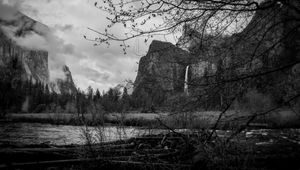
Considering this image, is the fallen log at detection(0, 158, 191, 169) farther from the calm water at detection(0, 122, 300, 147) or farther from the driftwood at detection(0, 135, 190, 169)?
the calm water at detection(0, 122, 300, 147)

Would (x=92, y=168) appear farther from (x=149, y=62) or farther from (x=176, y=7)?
(x=176, y=7)

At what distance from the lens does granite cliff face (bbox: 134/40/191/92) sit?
399 centimetres

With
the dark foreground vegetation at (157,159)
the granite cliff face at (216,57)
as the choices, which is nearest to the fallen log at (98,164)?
the dark foreground vegetation at (157,159)

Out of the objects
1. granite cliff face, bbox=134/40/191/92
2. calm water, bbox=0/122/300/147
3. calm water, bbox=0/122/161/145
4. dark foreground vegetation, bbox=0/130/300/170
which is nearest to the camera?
dark foreground vegetation, bbox=0/130/300/170

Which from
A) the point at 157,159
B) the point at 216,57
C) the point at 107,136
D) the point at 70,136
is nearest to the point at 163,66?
the point at 216,57

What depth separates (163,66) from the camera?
406cm

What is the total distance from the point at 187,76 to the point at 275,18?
197cm

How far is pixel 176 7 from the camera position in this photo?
11.5 feet

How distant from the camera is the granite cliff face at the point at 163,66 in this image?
3.99 m

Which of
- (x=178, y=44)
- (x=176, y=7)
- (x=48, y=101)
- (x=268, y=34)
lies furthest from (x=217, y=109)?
(x=48, y=101)

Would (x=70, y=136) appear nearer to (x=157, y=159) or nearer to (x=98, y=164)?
(x=98, y=164)

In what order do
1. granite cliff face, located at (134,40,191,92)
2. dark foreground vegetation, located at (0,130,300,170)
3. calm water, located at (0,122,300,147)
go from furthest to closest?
calm water, located at (0,122,300,147) → granite cliff face, located at (134,40,191,92) → dark foreground vegetation, located at (0,130,300,170)

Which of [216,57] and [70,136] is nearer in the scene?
[216,57]

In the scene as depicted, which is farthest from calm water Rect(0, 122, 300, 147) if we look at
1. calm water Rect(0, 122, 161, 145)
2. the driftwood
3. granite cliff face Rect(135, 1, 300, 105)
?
A: granite cliff face Rect(135, 1, 300, 105)
